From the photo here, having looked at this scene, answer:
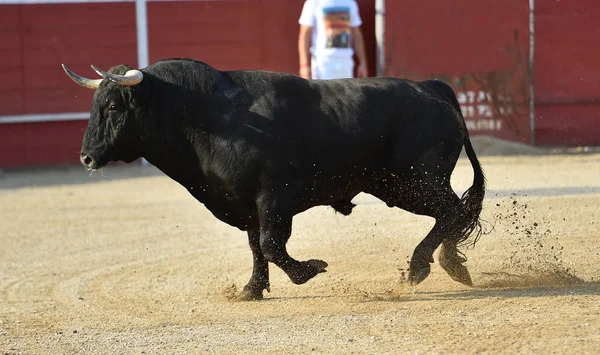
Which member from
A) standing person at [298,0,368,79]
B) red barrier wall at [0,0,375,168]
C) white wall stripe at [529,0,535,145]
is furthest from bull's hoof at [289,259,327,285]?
white wall stripe at [529,0,535,145]

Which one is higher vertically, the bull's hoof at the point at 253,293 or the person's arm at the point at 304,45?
the person's arm at the point at 304,45

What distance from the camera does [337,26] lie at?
1070 centimetres

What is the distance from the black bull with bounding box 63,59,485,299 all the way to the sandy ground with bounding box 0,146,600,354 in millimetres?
357

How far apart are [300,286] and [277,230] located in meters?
0.81

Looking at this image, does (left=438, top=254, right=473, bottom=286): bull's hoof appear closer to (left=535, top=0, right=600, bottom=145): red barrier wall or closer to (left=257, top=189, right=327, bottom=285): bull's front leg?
(left=257, top=189, right=327, bottom=285): bull's front leg

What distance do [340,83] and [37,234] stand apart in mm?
3495

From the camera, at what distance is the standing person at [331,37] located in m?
10.6

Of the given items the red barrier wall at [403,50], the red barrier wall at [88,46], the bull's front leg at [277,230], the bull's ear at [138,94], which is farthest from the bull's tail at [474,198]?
the red barrier wall at [88,46]

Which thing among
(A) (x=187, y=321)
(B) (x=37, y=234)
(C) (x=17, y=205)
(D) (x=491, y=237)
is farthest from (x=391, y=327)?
(C) (x=17, y=205)

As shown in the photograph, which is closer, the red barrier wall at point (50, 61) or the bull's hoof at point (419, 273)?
the bull's hoof at point (419, 273)

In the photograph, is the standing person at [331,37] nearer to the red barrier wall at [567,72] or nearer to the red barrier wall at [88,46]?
the red barrier wall at [88,46]

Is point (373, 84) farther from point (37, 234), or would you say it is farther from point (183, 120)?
point (37, 234)

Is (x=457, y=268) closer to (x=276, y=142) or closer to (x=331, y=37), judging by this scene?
(x=276, y=142)

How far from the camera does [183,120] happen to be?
5.52 m
